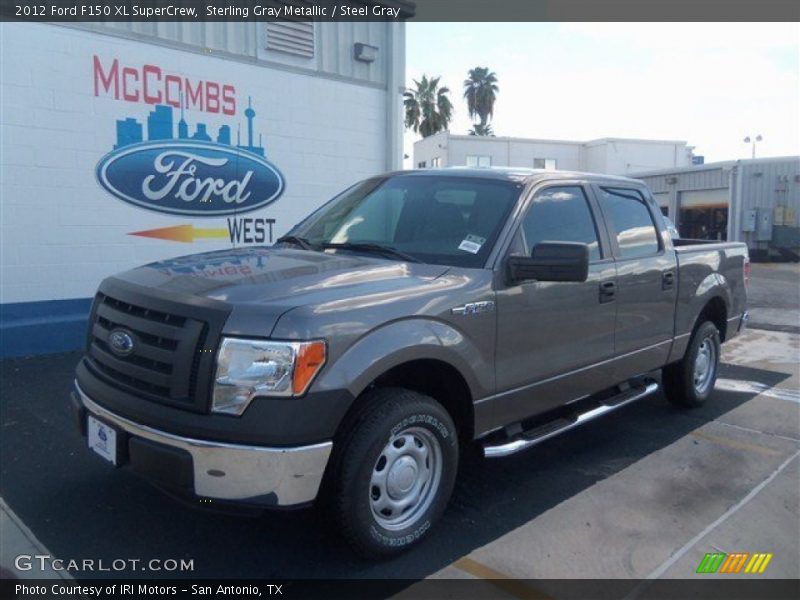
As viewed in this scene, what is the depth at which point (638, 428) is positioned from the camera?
5.66m

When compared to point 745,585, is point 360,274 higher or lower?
higher

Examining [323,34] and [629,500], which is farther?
[323,34]

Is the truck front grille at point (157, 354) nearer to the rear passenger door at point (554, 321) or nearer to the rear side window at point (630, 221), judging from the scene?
the rear passenger door at point (554, 321)

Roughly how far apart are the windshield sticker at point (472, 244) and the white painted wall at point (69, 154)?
5407 mm

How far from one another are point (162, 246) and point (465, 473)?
5408 mm

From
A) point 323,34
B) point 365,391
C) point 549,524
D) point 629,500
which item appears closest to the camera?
point 365,391

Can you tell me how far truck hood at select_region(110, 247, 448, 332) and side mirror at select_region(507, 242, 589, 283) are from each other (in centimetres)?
46

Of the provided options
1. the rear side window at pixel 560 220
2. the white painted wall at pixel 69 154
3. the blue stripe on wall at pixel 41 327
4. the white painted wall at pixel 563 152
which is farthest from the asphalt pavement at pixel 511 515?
A: the white painted wall at pixel 563 152

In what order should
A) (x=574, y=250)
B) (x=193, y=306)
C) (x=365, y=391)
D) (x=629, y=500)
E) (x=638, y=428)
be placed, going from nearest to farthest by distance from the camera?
(x=193, y=306)
(x=365, y=391)
(x=574, y=250)
(x=629, y=500)
(x=638, y=428)

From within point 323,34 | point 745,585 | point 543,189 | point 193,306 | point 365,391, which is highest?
point 323,34

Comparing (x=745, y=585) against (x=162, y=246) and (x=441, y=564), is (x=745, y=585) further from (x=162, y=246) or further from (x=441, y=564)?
(x=162, y=246)

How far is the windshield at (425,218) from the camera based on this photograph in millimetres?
4000

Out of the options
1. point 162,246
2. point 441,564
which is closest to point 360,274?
point 441,564

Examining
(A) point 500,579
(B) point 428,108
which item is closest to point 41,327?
(A) point 500,579
